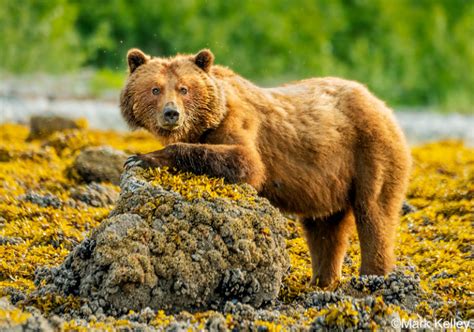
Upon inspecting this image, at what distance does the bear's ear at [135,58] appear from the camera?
25.2ft

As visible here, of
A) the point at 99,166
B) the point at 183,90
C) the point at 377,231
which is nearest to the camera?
the point at 183,90

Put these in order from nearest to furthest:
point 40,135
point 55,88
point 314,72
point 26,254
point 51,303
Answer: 1. point 51,303
2. point 26,254
3. point 40,135
4. point 55,88
5. point 314,72

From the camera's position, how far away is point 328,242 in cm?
810

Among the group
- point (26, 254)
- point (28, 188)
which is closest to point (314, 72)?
point (28, 188)

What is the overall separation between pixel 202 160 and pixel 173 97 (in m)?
0.83

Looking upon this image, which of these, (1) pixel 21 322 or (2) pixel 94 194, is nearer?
(1) pixel 21 322

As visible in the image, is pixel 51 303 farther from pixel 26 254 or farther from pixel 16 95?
pixel 16 95

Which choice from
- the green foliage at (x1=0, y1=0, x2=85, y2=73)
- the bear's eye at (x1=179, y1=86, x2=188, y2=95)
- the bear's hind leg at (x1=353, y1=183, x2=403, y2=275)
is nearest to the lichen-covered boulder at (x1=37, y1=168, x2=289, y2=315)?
the bear's eye at (x1=179, y1=86, x2=188, y2=95)

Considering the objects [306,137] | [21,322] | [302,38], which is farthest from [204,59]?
[302,38]

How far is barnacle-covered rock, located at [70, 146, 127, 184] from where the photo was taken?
10.0 metres

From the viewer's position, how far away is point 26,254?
7.39 meters

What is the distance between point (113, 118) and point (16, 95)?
135 inches

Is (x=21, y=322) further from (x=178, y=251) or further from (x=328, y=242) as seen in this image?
(x=328, y=242)

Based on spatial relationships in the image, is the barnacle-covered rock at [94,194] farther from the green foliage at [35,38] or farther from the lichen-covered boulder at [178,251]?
the green foliage at [35,38]
